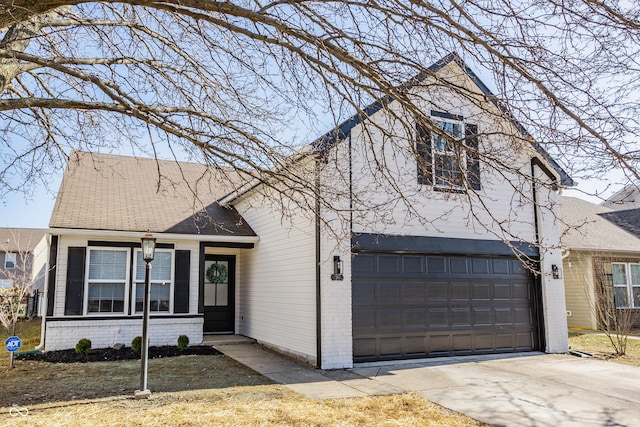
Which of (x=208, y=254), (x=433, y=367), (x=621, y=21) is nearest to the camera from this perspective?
(x=621, y=21)

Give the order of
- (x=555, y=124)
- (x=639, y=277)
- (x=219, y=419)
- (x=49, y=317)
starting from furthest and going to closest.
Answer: (x=639, y=277)
(x=49, y=317)
(x=219, y=419)
(x=555, y=124)

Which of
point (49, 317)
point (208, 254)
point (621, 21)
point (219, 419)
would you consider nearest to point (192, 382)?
point (219, 419)

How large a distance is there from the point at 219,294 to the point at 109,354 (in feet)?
13.6

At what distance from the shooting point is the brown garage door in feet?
32.6

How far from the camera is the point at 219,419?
5.98 metres

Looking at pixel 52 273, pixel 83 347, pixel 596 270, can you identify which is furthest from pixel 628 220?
pixel 52 273

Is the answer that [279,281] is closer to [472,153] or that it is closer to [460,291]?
[460,291]

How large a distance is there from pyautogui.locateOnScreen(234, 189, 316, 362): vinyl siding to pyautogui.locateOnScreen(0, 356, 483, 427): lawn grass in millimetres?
1802

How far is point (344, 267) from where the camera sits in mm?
9633

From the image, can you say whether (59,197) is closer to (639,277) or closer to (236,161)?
(236,161)

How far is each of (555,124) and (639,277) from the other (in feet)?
51.7

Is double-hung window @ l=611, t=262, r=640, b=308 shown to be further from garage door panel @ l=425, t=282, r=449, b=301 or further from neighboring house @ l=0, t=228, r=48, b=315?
neighboring house @ l=0, t=228, r=48, b=315

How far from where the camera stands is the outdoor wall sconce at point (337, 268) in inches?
371

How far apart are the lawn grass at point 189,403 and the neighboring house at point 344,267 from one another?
2266mm
